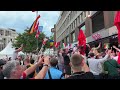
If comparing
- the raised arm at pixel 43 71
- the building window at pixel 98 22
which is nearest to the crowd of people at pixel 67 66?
the raised arm at pixel 43 71

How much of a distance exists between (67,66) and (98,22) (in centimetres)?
2315

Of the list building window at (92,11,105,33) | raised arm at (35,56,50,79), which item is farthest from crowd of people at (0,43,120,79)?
building window at (92,11,105,33)

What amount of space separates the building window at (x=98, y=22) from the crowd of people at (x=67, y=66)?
65.9 feet

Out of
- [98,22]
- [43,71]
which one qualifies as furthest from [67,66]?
[98,22]

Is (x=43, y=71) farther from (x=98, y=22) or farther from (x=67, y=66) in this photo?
(x=98, y=22)

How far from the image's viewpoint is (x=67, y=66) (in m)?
10.4

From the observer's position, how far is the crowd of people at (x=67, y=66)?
3.03 metres

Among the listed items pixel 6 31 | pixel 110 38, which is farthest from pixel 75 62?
pixel 6 31

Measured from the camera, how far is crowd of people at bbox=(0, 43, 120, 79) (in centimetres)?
303

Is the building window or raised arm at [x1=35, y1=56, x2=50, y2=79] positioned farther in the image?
the building window

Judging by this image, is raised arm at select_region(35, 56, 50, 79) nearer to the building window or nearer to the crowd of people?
the crowd of people

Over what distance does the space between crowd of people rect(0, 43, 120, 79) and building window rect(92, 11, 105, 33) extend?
2008 centimetres

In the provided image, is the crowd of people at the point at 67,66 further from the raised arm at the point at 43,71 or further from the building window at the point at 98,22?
the building window at the point at 98,22
